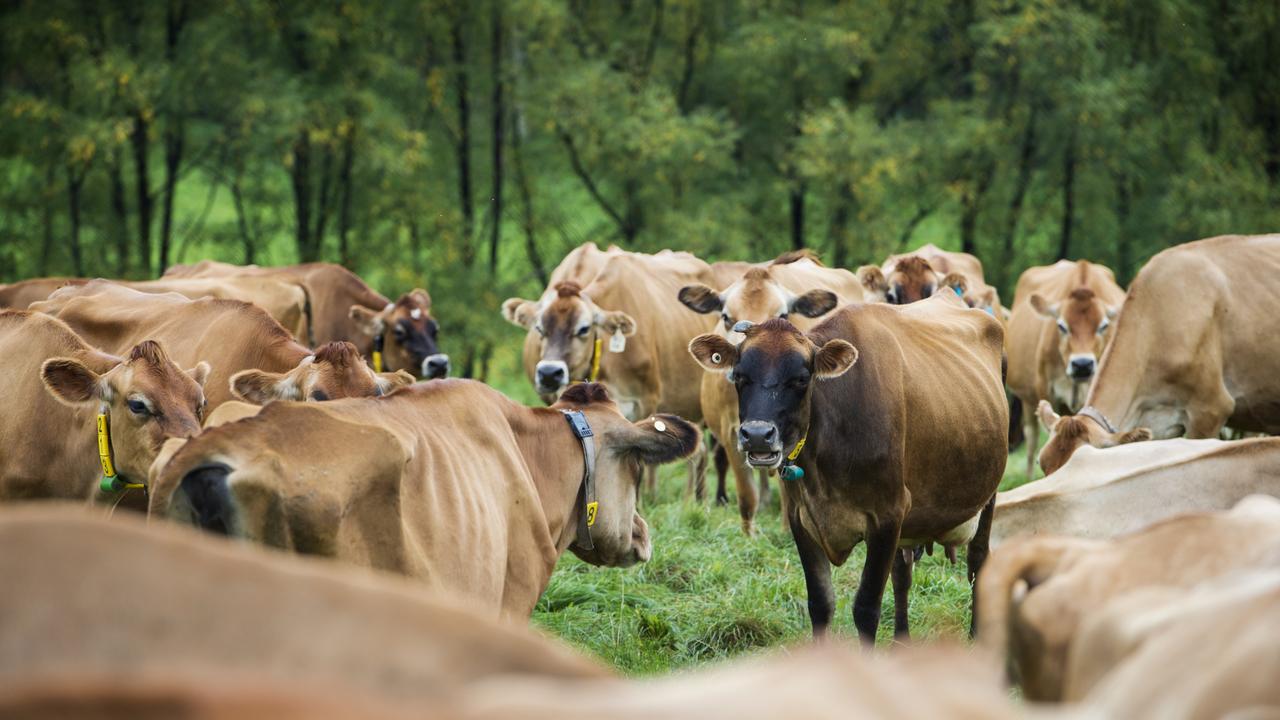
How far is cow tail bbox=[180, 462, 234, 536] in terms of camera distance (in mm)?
3746

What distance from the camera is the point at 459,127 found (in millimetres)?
20203

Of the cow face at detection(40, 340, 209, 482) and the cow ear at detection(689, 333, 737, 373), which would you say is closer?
the cow face at detection(40, 340, 209, 482)

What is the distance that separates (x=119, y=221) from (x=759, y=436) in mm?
14639

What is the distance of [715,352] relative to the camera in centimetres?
692

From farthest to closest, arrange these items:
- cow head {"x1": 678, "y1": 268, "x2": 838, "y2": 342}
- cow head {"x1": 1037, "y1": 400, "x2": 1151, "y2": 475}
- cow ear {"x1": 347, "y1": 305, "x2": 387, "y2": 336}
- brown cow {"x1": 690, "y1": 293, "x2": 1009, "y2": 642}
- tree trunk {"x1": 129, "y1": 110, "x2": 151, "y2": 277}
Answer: tree trunk {"x1": 129, "y1": 110, "x2": 151, "y2": 277}, cow ear {"x1": 347, "y1": 305, "x2": 387, "y2": 336}, cow head {"x1": 678, "y1": 268, "x2": 838, "y2": 342}, cow head {"x1": 1037, "y1": 400, "x2": 1151, "y2": 475}, brown cow {"x1": 690, "y1": 293, "x2": 1009, "y2": 642}

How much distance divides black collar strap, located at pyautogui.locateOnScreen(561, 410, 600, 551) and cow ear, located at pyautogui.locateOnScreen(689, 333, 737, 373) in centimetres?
134

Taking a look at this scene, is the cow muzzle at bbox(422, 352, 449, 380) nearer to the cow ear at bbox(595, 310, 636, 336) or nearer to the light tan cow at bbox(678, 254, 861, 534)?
the cow ear at bbox(595, 310, 636, 336)

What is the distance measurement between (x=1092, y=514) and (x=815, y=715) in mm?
3941

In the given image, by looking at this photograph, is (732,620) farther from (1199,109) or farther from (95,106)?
(1199,109)

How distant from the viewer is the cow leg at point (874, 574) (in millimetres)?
6457

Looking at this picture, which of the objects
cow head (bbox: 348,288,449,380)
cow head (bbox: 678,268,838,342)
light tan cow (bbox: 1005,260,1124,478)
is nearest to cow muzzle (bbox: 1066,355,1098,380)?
light tan cow (bbox: 1005,260,1124,478)

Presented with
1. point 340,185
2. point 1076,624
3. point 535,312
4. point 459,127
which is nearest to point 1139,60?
point 459,127

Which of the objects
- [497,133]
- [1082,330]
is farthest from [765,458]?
[497,133]

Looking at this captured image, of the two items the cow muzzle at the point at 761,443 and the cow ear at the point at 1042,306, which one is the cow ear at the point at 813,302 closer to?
the cow muzzle at the point at 761,443
